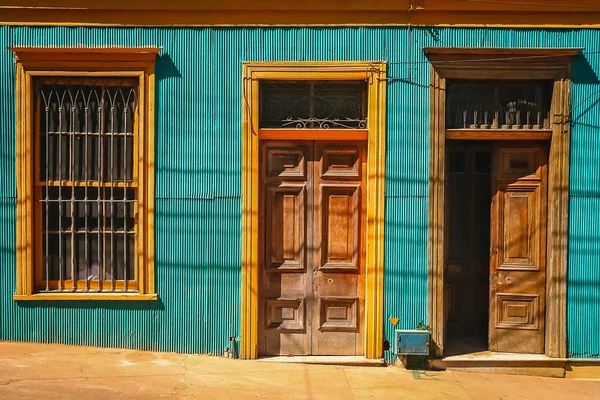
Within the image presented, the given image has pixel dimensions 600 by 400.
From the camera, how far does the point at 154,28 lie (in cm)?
Result: 763

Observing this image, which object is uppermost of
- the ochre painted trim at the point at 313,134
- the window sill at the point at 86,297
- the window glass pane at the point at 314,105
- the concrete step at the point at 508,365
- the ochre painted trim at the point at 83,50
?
the ochre painted trim at the point at 83,50

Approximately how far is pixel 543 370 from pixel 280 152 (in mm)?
3740

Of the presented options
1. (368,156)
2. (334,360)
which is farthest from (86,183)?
(334,360)

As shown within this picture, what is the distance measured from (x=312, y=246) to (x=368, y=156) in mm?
1165

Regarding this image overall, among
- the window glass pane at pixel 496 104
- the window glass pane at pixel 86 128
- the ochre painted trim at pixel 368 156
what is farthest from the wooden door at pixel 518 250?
the window glass pane at pixel 86 128

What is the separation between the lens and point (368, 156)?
300 inches

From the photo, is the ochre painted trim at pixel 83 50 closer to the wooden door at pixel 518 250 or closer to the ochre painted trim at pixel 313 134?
the ochre painted trim at pixel 313 134

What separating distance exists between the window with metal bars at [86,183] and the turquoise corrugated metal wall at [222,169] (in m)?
0.29

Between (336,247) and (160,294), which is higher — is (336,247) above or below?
above

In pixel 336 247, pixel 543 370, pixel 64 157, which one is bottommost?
pixel 543 370

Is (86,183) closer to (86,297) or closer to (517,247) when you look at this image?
(86,297)

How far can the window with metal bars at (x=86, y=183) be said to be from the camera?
7703 millimetres

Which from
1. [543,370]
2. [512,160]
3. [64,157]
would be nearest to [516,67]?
[512,160]

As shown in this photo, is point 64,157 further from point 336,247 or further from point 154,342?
point 336,247
